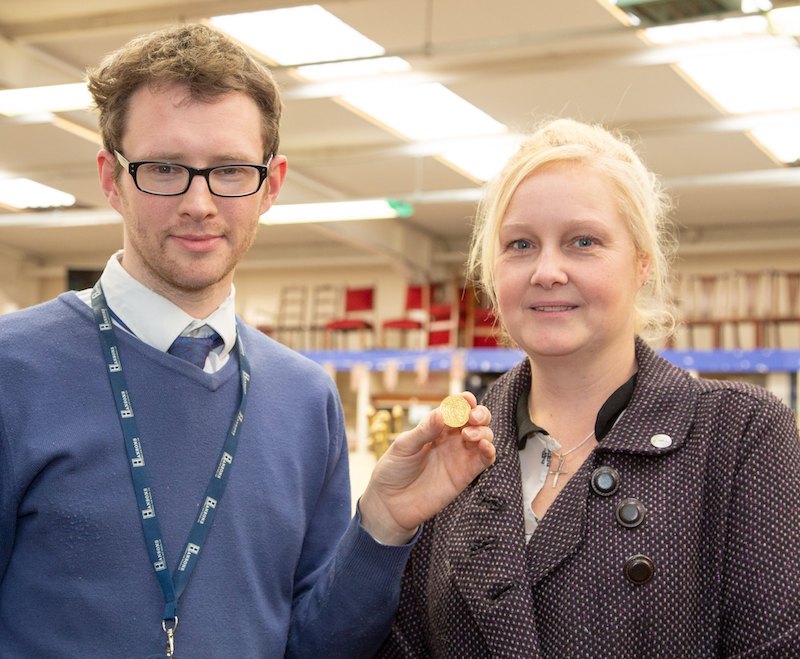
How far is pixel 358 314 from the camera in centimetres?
1705

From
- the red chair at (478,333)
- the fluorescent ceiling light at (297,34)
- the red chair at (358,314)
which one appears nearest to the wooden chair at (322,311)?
the red chair at (358,314)

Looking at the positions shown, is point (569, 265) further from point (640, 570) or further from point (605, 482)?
point (640, 570)

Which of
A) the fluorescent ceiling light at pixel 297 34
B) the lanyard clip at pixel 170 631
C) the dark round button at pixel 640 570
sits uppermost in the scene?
the fluorescent ceiling light at pixel 297 34

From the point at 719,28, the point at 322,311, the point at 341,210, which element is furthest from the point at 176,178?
the point at 322,311

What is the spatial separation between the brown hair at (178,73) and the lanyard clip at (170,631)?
2.43 ft

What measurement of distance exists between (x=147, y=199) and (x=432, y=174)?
11.3 m

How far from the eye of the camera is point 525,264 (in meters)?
1.75

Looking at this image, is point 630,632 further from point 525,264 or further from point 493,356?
point 493,356

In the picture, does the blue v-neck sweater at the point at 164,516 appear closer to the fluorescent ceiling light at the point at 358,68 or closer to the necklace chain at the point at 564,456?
the necklace chain at the point at 564,456

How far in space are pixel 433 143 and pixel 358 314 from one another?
6.45 meters

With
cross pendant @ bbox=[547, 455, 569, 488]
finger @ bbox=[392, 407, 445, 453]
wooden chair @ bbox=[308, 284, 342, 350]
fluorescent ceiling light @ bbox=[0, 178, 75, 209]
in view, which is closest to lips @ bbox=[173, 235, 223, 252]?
finger @ bbox=[392, 407, 445, 453]

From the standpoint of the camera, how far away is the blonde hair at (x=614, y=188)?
1.75 m

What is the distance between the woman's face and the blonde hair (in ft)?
0.06

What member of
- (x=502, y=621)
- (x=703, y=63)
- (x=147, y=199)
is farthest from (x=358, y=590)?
(x=703, y=63)
